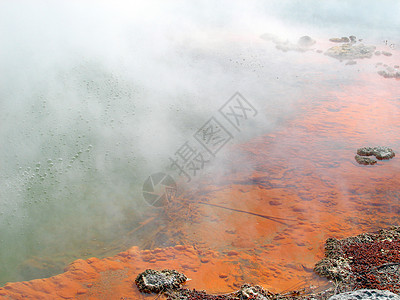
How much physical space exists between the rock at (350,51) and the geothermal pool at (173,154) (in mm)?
1432

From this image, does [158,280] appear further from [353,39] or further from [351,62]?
[353,39]

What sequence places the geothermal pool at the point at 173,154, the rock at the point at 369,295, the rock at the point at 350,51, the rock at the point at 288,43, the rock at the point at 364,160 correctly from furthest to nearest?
the rock at the point at 288,43 < the rock at the point at 350,51 < the rock at the point at 364,160 < the geothermal pool at the point at 173,154 < the rock at the point at 369,295

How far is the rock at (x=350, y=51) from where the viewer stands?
12344 mm

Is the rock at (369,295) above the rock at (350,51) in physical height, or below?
below

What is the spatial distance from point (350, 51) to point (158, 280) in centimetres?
1237

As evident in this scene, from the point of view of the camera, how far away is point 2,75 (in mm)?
7148

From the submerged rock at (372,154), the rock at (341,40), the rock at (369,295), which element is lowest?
the rock at (369,295)

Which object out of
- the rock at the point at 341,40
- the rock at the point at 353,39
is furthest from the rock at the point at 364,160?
the rock at the point at 353,39

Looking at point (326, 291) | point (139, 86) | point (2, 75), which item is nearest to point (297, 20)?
point (139, 86)

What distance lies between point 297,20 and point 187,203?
16.1m

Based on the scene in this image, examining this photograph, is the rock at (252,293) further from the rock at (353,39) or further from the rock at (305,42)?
the rock at (353,39)

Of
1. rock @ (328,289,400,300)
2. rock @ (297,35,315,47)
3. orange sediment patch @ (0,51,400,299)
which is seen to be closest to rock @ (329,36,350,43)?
rock @ (297,35,315,47)

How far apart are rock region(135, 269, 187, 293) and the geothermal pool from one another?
15 centimetres

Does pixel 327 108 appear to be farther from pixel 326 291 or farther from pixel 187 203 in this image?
pixel 326 291
